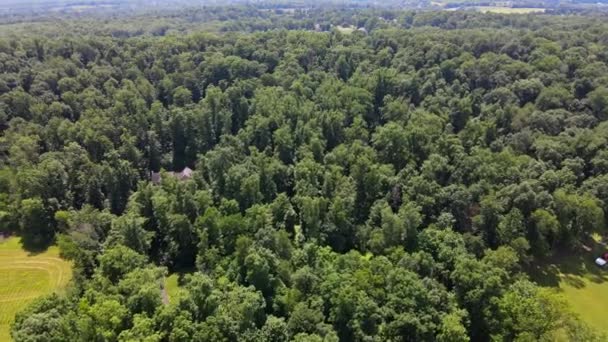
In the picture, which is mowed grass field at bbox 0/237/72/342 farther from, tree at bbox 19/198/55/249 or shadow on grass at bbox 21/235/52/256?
tree at bbox 19/198/55/249

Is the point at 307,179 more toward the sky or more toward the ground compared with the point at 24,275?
more toward the sky

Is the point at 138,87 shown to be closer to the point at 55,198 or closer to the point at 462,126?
the point at 55,198

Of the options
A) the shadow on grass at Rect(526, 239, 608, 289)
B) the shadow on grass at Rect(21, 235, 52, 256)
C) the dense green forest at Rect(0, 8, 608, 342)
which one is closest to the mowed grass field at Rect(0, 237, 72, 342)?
the shadow on grass at Rect(21, 235, 52, 256)

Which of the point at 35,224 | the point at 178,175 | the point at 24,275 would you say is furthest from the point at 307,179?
the point at 35,224

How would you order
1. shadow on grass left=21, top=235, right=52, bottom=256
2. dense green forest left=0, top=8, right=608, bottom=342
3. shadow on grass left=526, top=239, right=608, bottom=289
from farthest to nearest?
shadow on grass left=21, top=235, right=52, bottom=256
shadow on grass left=526, top=239, right=608, bottom=289
dense green forest left=0, top=8, right=608, bottom=342

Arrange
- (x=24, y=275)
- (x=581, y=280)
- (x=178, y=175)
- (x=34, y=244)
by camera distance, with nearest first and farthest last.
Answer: (x=581, y=280) → (x=24, y=275) → (x=34, y=244) → (x=178, y=175)

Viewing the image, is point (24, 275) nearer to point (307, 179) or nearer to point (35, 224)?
point (35, 224)

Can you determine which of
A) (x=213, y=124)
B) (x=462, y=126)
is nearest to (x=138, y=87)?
(x=213, y=124)
